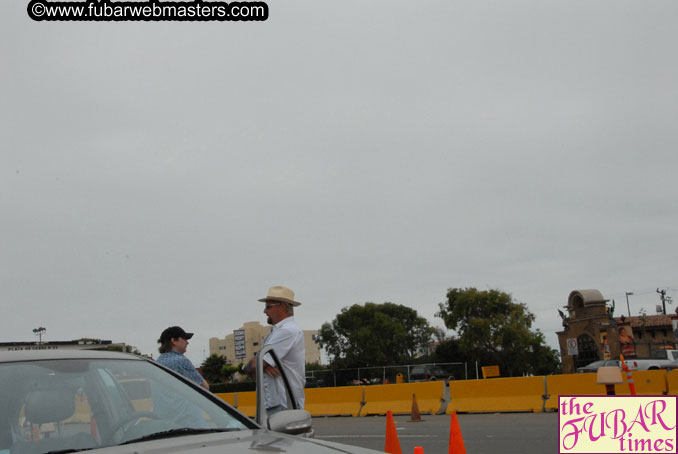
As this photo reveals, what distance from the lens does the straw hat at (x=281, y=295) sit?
5762mm

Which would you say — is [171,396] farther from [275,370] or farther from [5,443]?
[275,370]

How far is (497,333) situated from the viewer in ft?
191

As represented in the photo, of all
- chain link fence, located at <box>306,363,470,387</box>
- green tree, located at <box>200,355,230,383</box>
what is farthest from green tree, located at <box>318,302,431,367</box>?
chain link fence, located at <box>306,363,470,387</box>

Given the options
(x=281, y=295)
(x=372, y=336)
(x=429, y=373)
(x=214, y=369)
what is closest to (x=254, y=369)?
(x=281, y=295)

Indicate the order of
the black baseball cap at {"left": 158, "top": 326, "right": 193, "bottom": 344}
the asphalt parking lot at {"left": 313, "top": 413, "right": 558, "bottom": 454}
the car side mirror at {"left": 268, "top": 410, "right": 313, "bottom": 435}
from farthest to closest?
the asphalt parking lot at {"left": 313, "top": 413, "right": 558, "bottom": 454}, the black baseball cap at {"left": 158, "top": 326, "right": 193, "bottom": 344}, the car side mirror at {"left": 268, "top": 410, "right": 313, "bottom": 435}

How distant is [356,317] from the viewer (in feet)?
275

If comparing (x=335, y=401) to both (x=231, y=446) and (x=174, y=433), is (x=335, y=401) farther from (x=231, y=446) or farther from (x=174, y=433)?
(x=231, y=446)

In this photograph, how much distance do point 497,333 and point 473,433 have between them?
45391 mm

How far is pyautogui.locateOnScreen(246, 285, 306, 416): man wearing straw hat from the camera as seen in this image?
17.0 feet

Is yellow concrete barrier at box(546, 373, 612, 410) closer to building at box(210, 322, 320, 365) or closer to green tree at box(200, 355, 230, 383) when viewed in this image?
green tree at box(200, 355, 230, 383)

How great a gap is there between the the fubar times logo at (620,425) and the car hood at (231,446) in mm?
2369

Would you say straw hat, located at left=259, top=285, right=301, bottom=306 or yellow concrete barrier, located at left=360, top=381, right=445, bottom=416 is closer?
straw hat, located at left=259, top=285, right=301, bottom=306

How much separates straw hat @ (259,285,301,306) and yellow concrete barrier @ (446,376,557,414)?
49.2ft

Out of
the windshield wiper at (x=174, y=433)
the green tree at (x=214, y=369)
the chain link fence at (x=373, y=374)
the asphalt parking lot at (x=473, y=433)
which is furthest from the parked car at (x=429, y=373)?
the windshield wiper at (x=174, y=433)
